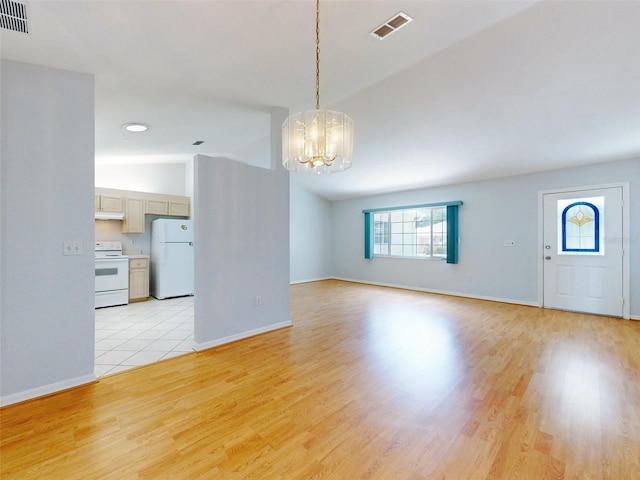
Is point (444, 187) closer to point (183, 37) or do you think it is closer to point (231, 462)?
point (183, 37)

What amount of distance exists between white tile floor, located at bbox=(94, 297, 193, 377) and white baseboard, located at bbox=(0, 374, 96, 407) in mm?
137

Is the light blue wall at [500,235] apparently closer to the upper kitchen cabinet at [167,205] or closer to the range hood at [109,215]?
the upper kitchen cabinet at [167,205]

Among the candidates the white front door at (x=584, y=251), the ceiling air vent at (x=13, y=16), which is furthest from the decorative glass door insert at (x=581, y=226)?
the ceiling air vent at (x=13, y=16)

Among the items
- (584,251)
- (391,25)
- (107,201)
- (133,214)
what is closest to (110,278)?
(133,214)

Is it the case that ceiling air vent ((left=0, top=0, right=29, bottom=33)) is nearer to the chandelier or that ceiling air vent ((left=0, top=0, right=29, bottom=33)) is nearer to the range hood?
the chandelier

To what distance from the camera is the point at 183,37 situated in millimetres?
2055

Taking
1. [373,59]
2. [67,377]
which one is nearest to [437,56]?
[373,59]

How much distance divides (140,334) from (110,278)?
1.90 metres

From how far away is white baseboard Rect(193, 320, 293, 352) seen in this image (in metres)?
3.03

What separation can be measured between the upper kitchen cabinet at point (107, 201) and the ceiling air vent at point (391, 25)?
504 centimetres

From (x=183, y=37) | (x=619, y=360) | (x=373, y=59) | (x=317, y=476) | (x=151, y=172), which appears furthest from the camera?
(x=151, y=172)

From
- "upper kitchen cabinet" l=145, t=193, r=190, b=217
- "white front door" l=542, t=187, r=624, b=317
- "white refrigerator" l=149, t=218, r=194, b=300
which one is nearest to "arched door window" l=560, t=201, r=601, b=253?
"white front door" l=542, t=187, r=624, b=317

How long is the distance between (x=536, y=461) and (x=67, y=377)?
326cm

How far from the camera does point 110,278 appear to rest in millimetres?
4723
